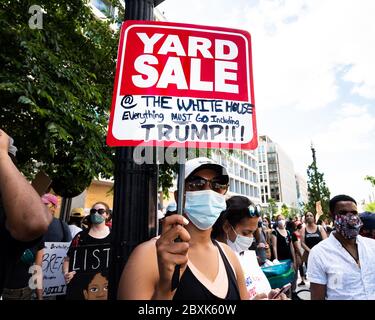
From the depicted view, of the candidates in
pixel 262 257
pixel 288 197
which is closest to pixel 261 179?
pixel 288 197

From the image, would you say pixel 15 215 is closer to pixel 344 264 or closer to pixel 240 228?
pixel 240 228

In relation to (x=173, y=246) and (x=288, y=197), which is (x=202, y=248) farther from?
(x=288, y=197)

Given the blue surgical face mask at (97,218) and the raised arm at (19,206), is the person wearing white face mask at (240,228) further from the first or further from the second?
the blue surgical face mask at (97,218)

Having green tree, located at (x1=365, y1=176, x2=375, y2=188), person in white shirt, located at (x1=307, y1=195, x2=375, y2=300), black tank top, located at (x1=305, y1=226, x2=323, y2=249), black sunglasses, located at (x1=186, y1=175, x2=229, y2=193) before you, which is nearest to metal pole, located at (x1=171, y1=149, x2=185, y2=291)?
black sunglasses, located at (x1=186, y1=175, x2=229, y2=193)

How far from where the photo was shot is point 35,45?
14.2 feet

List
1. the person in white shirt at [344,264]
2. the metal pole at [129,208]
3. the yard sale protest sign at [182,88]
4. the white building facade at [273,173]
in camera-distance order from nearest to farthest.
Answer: the yard sale protest sign at [182,88] < the metal pole at [129,208] < the person in white shirt at [344,264] < the white building facade at [273,173]

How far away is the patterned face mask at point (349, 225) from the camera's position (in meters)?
2.54

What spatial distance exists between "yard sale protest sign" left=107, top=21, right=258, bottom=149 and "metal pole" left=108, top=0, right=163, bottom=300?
0.34 m

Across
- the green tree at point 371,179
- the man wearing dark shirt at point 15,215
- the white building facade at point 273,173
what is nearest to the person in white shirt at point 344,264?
the man wearing dark shirt at point 15,215

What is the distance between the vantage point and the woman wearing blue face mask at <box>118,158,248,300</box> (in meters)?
1.22

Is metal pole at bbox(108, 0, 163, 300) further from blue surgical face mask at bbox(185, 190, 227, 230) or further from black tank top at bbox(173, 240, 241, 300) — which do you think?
black tank top at bbox(173, 240, 241, 300)

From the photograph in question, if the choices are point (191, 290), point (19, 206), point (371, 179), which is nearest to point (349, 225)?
point (191, 290)

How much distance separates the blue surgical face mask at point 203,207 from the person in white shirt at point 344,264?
1258mm

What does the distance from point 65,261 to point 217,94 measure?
9.34 feet
